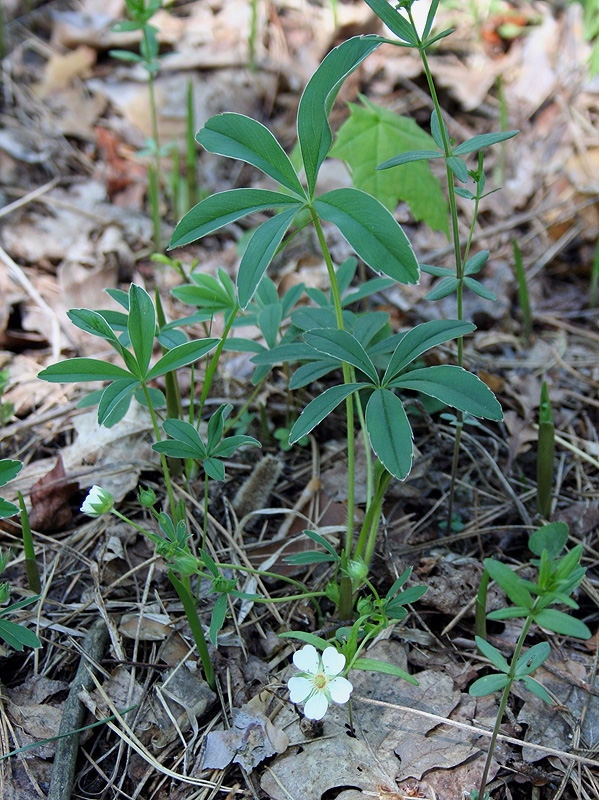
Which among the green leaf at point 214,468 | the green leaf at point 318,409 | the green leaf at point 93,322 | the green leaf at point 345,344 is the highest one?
the green leaf at point 93,322

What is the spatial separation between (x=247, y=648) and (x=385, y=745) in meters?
0.35

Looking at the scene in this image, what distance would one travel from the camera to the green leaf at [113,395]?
117 cm

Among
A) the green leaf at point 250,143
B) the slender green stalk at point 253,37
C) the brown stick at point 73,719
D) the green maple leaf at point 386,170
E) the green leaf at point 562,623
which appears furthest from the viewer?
the slender green stalk at point 253,37

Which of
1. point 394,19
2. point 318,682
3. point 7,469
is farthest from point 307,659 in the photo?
point 394,19

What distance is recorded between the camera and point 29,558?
1330mm

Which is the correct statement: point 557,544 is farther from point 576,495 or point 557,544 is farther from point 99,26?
point 99,26

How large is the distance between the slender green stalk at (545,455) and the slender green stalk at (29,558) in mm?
1210

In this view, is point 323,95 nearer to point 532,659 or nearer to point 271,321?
point 271,321

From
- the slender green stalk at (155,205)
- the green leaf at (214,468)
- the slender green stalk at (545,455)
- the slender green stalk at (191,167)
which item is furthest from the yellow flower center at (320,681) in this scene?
the slender green stalk at (191,167)

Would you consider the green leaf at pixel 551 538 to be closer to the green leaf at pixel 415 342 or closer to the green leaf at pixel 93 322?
the green leaf at pixel 415 342

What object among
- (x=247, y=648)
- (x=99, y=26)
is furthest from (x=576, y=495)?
(x=99, y=26)

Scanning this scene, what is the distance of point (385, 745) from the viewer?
1.18 m

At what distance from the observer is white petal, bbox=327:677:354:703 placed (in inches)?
41.4

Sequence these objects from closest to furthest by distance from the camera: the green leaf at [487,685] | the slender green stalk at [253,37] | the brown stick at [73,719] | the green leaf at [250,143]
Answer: the green leaf at [487,685] → the brown stick at [73,719] → the green leaf at [250,143] → the slender green stalk at [253,37]
